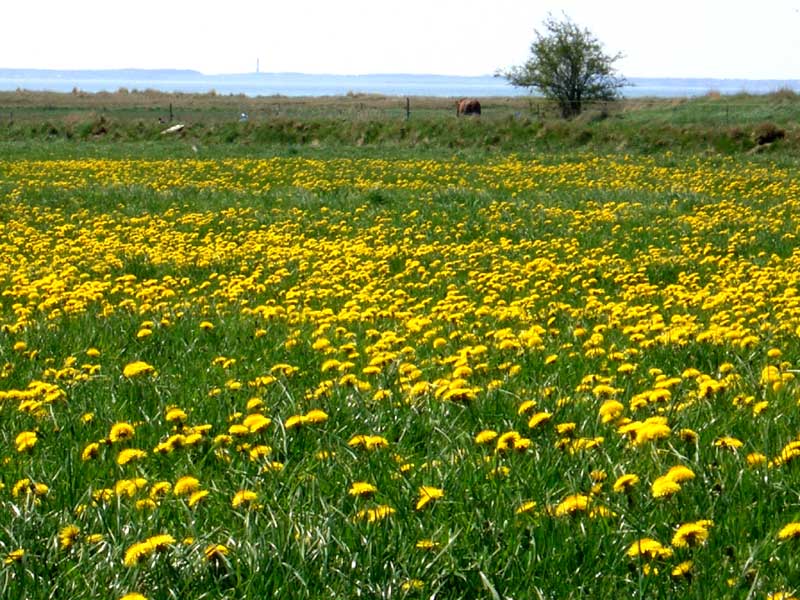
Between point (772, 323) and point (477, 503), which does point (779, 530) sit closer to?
point (477, 503)

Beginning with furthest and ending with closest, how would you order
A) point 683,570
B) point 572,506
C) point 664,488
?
point 572,506, point 664,488, point 683,570

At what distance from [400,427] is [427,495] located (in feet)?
3.76

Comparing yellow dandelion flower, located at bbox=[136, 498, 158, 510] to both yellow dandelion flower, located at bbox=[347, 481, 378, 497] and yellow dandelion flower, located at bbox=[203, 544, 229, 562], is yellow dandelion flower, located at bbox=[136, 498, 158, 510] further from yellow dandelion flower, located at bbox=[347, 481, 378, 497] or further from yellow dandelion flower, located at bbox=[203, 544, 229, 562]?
yellow dandelion flower, located at bbox=[347, 481, 378, 497]

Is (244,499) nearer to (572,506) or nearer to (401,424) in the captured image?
(572,506)

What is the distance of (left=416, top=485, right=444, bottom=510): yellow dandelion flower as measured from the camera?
3057mm

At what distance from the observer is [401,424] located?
425cm

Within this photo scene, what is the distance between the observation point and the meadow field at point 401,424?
273 cm

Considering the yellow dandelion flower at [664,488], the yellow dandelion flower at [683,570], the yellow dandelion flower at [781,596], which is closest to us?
the yellow dandelion flower at [781,596]

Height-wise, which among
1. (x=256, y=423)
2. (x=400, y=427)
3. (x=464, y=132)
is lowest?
(x=400, y=427)

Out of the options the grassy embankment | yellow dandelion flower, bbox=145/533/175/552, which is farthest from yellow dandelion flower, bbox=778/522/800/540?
the grassy embankment

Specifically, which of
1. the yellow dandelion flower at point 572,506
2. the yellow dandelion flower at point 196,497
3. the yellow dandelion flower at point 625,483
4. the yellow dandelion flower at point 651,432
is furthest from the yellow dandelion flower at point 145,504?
the yellow dandelion flower at point 651,432

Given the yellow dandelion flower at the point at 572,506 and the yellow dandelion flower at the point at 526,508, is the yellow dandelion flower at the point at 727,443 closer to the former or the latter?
the yellow dandelion flower at the point at 572,506

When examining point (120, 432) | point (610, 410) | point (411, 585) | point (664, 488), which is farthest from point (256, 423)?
Answer: point (664, 488)

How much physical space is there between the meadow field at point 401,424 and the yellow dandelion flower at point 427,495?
0.02 meters
